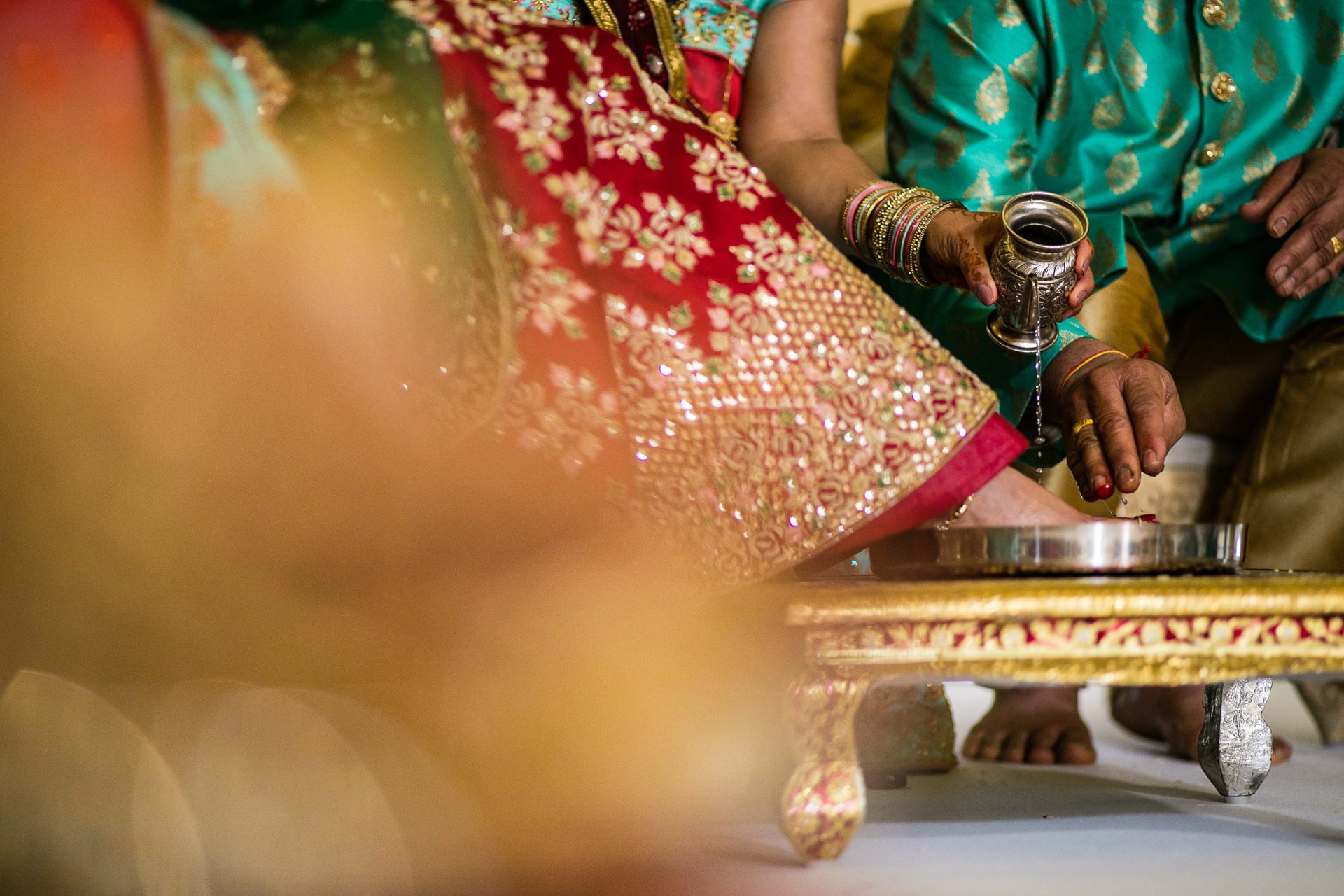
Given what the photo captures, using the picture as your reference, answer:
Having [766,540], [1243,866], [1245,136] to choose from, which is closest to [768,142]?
[766,540]

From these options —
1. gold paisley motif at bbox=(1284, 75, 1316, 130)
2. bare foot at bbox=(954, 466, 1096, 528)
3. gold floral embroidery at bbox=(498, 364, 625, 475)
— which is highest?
gold paisley motif at bbox=(1284, 75, 1316, 130)

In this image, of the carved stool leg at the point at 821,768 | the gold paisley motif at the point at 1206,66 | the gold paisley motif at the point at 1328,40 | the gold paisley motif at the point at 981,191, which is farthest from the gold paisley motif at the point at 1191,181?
the carved stool leg at the point at 821,768

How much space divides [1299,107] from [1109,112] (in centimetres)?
27

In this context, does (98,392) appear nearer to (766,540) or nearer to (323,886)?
(323,886)

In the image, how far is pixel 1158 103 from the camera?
156cm

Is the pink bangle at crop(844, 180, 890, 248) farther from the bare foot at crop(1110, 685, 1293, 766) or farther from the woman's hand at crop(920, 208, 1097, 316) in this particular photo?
the bare foot at crop(1110, 685, 1293, 766)

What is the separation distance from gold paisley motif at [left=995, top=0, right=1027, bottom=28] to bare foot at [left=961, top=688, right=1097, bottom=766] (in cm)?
89

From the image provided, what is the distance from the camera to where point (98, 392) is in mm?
819

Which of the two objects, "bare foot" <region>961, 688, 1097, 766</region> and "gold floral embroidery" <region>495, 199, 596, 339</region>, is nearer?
"gold floral embroidery" <region>495, 199, 596, 339</region>

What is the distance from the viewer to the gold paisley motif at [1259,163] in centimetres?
154

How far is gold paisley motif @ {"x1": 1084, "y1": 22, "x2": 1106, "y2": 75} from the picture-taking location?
154 centimetres

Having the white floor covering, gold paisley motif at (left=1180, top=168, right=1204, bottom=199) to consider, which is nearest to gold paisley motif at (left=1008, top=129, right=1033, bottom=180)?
gold paisley motif at (left=1180, top=168, right=1204, bottom=199)

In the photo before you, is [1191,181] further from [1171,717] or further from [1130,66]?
[1171,717]

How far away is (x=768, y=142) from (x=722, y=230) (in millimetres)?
488
